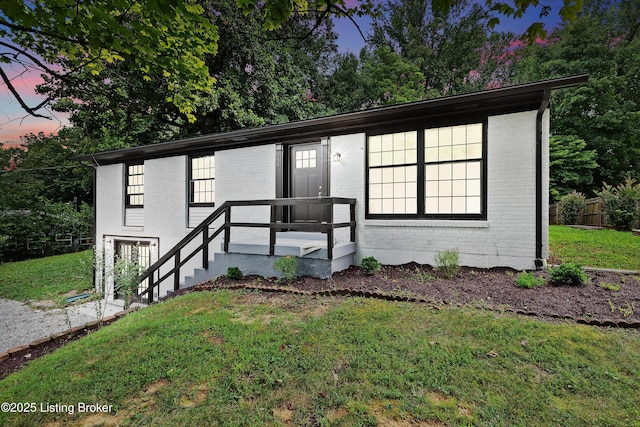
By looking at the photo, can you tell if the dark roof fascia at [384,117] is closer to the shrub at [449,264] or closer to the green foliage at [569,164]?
the shrub at [449,264]

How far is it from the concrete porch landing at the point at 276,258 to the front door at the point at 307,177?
145 centimetres

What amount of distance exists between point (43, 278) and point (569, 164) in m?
27.6

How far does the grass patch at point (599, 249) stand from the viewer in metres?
6.34

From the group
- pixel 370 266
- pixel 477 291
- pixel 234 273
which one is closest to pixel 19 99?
pixel 234 273

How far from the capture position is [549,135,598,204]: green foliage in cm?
1678

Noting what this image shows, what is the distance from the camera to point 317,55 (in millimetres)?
19625

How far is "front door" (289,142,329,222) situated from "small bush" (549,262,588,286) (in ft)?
15.3

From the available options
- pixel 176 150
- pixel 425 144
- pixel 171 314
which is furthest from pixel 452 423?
pixel 176 150

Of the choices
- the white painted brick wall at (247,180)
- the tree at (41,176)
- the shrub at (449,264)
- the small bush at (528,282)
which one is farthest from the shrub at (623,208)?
the tree at (41,176)

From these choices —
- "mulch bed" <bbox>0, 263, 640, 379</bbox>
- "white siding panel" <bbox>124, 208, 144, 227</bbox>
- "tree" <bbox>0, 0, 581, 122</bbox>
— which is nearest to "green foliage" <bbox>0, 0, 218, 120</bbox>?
"tree" <bbox>0, 0, 581, 122</bbox>

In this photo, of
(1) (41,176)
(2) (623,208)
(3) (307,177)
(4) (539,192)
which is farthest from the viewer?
(1) (41,176)

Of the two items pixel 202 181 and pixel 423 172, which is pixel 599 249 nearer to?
pixel 423 172

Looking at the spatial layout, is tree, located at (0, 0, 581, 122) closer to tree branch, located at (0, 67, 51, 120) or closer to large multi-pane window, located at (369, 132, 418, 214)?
tree branch, located at (0, 67, 51, 120)

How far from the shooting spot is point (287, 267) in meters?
5.59
